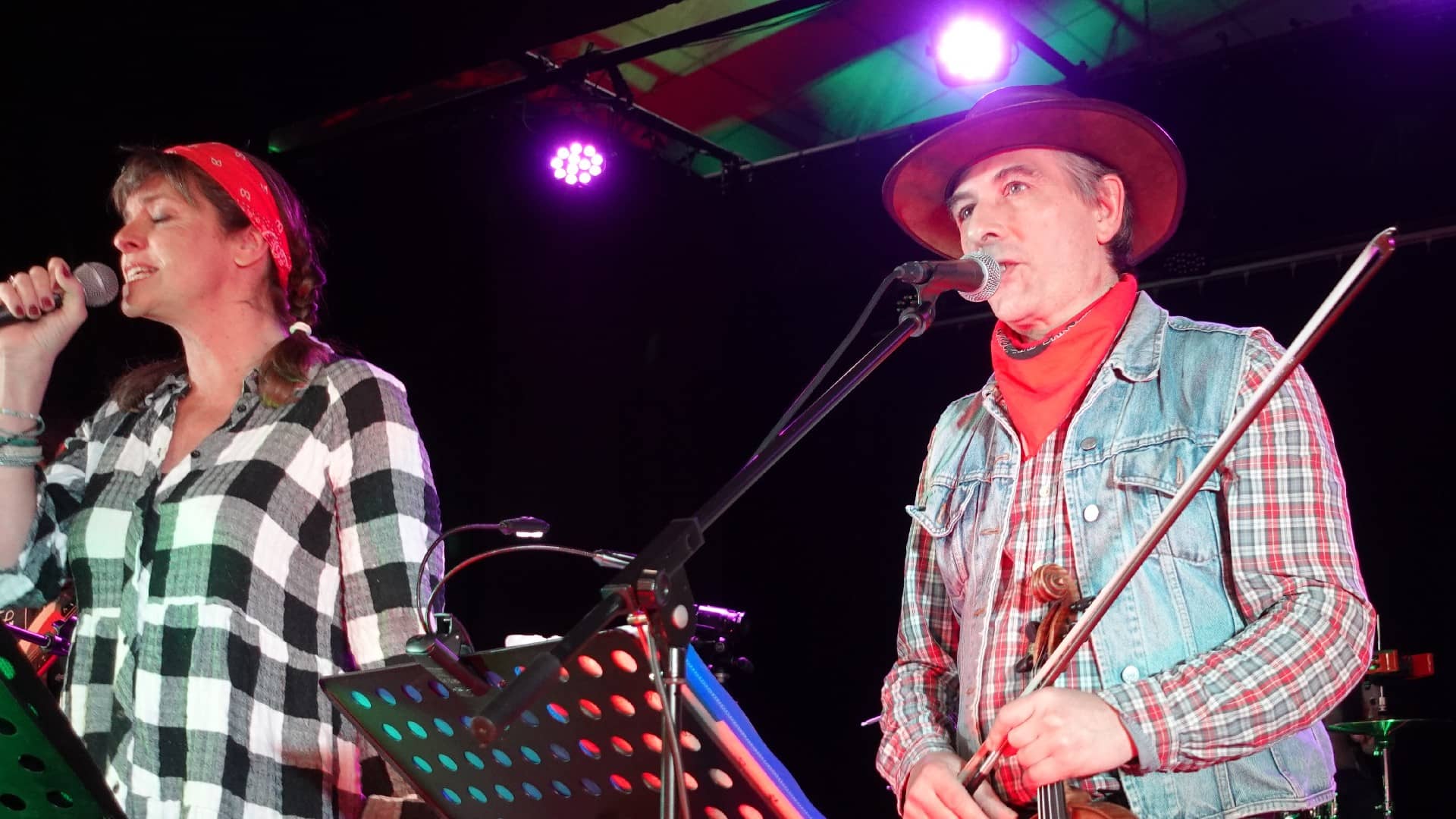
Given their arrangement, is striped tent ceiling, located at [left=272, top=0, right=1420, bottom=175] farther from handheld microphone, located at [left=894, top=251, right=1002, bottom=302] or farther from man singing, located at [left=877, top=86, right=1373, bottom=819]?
handheld microphone, located at [left=894, top=251, right=1002, bottom=302]

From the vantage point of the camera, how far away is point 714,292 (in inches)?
293

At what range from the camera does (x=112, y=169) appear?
4734 mm

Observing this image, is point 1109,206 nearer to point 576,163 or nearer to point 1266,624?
point 1266,624

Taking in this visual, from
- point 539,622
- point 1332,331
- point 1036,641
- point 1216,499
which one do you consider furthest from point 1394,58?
point 539,622

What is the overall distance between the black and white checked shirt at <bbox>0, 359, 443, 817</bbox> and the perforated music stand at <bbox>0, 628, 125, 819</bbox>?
0.97 ft

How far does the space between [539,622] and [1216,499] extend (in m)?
5.61

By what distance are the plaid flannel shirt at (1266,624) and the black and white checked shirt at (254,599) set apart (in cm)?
89

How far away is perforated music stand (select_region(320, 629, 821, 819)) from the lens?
4.39 ft

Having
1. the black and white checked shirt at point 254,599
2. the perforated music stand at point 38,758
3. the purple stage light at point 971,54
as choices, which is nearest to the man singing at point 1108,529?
the black and white checked shirt at point 254,599

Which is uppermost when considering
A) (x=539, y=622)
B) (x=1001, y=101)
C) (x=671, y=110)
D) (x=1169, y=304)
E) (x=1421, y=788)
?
(x=671, y=110)

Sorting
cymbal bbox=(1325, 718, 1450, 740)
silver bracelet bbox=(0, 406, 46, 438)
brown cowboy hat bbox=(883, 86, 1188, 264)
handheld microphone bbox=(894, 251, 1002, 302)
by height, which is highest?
brown cowboy hat bbox=(883, 86, 1188, 264)

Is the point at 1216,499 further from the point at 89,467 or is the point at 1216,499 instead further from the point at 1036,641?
the point at 89,467

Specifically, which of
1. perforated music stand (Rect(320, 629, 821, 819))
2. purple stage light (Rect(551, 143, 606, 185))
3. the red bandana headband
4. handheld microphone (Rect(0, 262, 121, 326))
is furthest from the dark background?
perforated music stand (Rect(320, 629, 821, 819))

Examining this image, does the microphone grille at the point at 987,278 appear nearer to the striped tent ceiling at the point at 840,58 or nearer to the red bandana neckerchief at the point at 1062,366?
the red bandana neckerchief at the point at 1062,366
